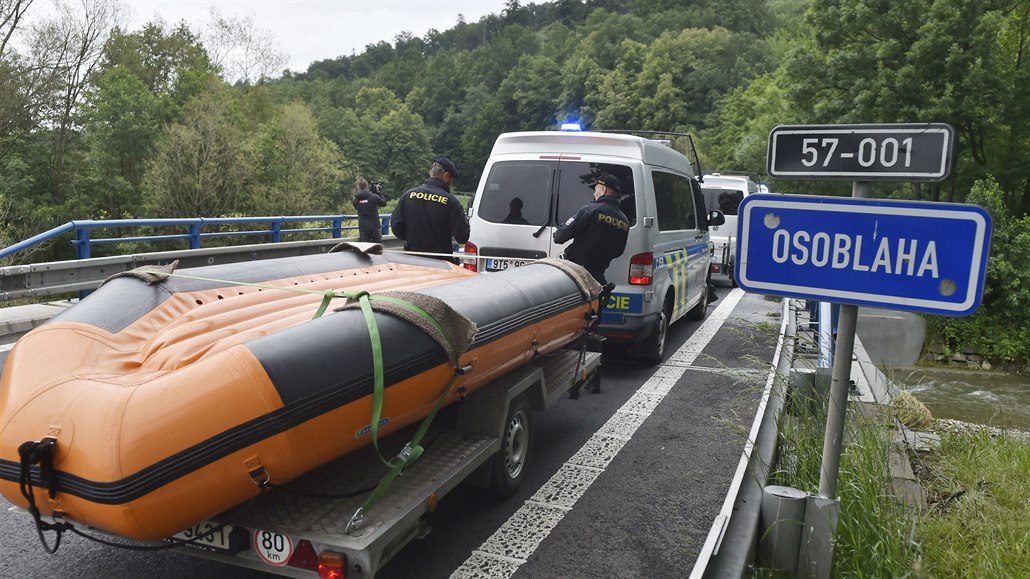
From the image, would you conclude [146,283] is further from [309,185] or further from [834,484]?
[309,185]

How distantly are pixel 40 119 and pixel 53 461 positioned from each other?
3348 cm

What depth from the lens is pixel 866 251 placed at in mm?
2969

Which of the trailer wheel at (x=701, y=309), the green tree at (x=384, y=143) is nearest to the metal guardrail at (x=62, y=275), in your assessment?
the trailer wheel at (x=701, y=309)

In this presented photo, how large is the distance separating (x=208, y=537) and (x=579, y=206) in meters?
5.36

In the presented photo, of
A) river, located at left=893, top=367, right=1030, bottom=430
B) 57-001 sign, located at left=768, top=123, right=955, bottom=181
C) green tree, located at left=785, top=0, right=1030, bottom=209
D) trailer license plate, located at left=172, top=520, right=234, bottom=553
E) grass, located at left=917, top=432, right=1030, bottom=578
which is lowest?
river, located at left=893, top=367, right=1030, bottom=430

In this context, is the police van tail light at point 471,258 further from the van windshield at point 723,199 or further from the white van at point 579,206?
the van windshield at point 723,199

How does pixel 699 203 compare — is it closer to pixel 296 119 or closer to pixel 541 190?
pixel 541 190

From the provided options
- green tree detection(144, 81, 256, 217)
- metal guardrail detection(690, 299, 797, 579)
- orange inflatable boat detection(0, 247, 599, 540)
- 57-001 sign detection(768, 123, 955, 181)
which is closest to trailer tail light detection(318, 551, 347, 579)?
orange inflatable boat detection(0, 247, 599, 540)

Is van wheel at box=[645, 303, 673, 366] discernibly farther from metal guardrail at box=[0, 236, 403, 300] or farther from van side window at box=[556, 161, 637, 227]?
metal guardrail at box=[0, 236, 403, 300]

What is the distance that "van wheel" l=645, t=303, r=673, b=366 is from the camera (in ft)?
26.5

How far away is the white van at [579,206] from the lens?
25.0ft

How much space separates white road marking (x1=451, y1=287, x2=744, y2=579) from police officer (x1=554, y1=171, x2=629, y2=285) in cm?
134

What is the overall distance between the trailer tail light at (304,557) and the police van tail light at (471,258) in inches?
191

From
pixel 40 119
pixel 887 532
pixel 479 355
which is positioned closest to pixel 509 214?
pixel 479 355
